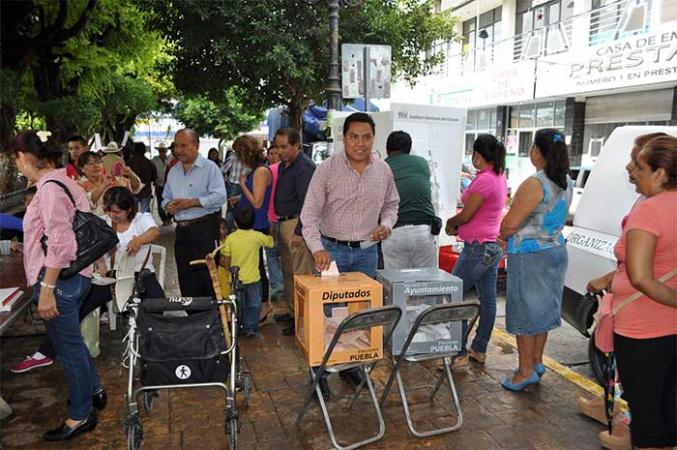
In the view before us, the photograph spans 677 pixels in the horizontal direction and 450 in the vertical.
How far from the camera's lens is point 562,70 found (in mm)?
15883

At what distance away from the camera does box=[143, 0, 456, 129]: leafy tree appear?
9953mm

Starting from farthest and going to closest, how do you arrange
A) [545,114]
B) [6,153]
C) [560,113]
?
1. [545,114]
2. [560,113]
3. [6,153]

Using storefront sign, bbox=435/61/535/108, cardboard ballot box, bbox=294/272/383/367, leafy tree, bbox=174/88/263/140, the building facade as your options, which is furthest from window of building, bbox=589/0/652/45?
leafy tree, bbox=174/88/263/140

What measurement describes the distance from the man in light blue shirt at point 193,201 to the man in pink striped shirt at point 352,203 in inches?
57.5

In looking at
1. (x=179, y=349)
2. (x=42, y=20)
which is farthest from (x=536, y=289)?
(x=42, y=20)

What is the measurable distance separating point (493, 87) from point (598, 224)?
16.5m

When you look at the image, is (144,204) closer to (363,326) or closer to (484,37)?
(363,326)

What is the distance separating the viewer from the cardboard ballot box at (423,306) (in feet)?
11.0

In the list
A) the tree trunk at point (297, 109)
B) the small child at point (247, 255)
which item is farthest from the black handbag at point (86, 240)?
the tree trunk at point (297, 109)

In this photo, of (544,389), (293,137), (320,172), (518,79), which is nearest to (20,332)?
(293,137)

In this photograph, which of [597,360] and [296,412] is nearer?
[296,412]

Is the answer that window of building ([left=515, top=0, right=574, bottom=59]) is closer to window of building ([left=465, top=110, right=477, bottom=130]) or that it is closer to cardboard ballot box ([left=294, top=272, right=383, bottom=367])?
window of building ([left=465, top=110, right=477, bottom=130])

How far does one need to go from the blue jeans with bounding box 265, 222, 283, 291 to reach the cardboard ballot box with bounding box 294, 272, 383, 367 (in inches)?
89.8

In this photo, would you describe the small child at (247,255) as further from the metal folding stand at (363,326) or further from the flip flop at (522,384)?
the flip flop at (522,384)
